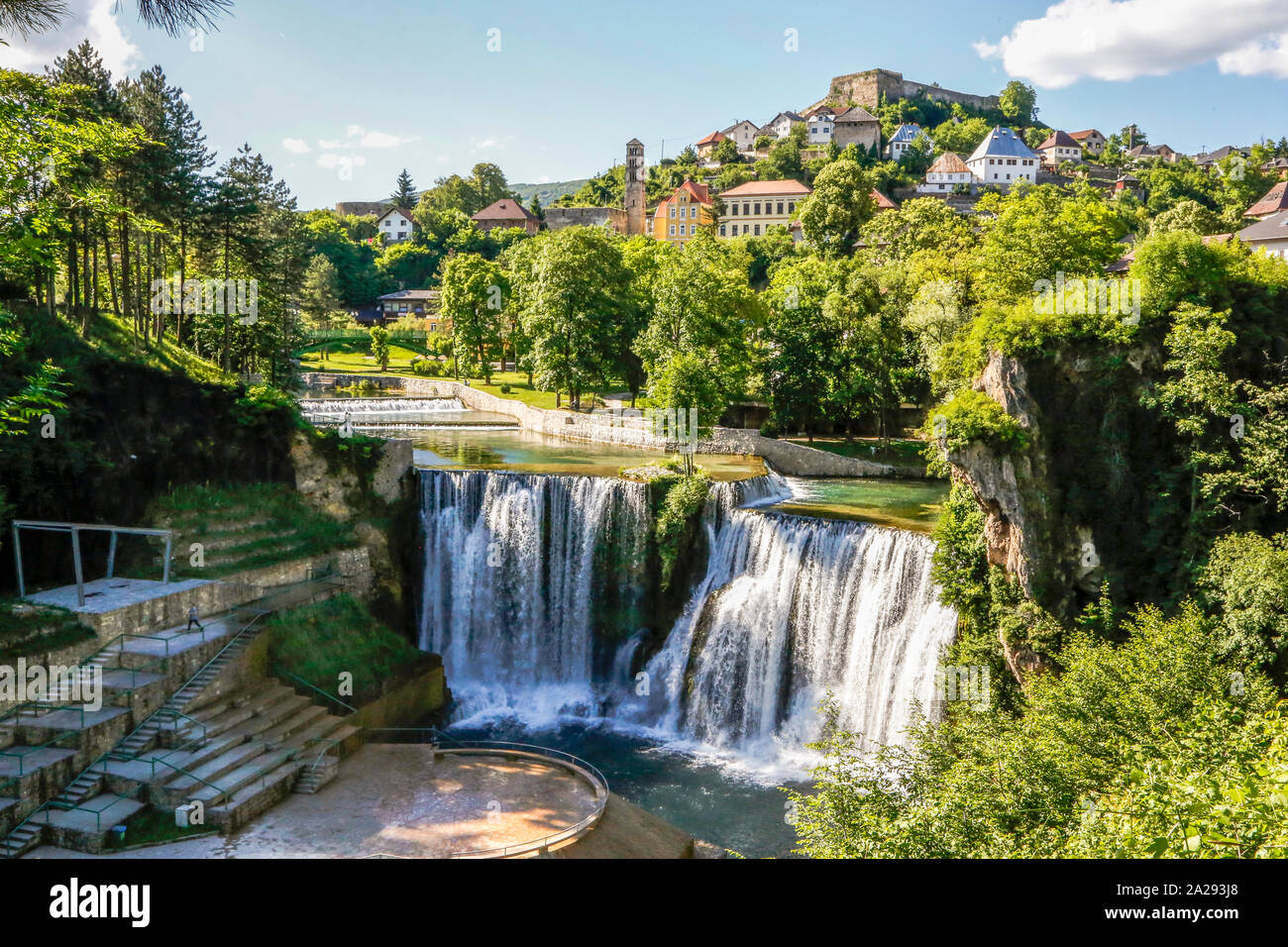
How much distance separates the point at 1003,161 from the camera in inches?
4665

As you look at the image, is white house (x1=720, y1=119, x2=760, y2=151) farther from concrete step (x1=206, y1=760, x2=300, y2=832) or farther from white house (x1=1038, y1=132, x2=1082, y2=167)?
concrete step (x1=206, y1=760, x2=300, y2=832)

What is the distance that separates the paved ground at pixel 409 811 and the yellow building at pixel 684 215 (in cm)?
9489

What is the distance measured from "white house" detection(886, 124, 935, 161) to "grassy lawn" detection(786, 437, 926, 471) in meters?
95.8

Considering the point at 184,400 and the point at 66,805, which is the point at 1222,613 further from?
the point at 184,400

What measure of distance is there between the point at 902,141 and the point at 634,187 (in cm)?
3913

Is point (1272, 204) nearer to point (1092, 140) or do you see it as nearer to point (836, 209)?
point (836, 209)

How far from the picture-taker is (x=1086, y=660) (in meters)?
20.5

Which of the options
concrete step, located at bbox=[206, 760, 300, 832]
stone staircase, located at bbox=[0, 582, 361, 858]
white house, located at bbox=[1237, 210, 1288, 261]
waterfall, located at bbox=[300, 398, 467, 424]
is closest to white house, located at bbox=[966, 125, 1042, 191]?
white house, located at bbox=[1237, 210, 1288, 261]

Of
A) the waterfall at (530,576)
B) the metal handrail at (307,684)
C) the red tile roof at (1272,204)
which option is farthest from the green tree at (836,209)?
the metal handrail at (307,684)

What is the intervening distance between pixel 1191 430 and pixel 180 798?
26.1 m

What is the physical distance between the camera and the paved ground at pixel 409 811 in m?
18.4

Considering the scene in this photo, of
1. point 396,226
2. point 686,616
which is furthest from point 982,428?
point 396,226

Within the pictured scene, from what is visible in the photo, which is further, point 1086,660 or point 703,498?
point 703,498
